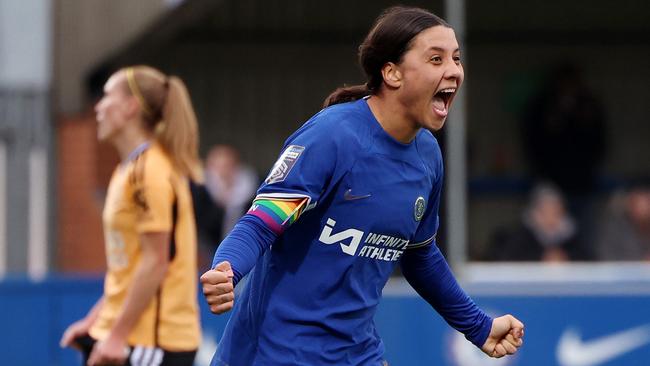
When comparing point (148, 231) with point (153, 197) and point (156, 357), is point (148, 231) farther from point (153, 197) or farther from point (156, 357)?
point (156, 357)

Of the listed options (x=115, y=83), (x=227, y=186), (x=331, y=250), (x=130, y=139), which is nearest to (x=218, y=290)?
(x=331, y=250)

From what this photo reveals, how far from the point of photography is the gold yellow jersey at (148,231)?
514cm

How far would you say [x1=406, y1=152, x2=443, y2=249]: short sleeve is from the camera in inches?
154

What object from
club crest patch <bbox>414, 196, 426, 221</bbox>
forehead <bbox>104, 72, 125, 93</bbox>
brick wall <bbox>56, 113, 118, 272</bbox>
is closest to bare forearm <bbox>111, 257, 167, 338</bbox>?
forehead <bbox>104, 72, 125, 93</bbox>

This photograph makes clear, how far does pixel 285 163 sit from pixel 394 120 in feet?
1.27

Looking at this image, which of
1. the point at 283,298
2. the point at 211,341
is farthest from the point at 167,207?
the point at 211,341

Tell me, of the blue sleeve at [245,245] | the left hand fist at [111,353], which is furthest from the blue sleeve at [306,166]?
the left hand fist at [111,353]

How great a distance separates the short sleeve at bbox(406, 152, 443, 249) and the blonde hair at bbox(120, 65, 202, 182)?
161cm

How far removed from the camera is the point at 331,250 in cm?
361

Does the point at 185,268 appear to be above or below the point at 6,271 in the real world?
above

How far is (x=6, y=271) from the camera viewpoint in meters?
10.9

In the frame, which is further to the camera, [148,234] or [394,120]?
[148,234]

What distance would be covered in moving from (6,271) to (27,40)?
198cm

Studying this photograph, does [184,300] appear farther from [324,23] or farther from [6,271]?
[324,23]
